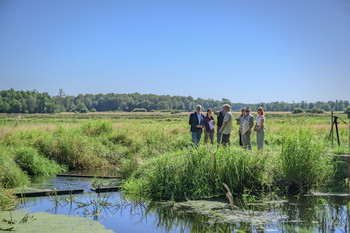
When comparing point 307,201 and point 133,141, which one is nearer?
point 307,201

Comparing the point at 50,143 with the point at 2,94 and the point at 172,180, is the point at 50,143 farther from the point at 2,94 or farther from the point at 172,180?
the point at 2,94

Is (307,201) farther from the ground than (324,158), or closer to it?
closer to it

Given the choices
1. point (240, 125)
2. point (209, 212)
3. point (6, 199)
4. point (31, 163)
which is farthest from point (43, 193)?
point (240, 125)

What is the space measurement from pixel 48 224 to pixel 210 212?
10.1 ft

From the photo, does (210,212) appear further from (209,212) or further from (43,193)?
(43,193)

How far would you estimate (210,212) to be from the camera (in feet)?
26.2

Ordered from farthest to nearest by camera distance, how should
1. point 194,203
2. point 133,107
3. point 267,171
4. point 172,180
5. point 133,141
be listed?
point 133,107
point 133,141
point 267,171
point 172,180
point 194,203

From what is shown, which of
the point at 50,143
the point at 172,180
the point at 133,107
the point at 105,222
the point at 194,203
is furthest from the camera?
the point at 133,107

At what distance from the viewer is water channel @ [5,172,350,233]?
23.1 feet

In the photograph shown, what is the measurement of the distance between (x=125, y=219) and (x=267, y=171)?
13.6ft

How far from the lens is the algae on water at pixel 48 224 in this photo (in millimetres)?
6863

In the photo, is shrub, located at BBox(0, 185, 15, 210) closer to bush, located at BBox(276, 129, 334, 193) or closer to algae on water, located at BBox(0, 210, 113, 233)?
algae on water, located at BBox(0, 210, 113, 233)

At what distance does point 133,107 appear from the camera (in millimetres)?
175250

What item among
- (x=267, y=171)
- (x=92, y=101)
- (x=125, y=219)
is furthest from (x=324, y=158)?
(x=92, y=101)
